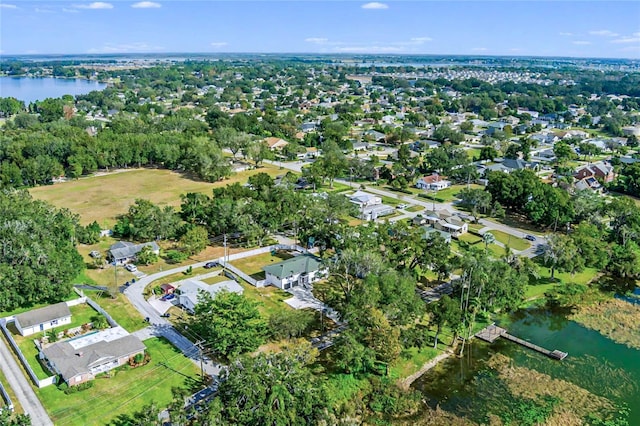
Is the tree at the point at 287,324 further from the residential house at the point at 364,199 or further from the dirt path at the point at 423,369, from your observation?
the residential house at the point at 364,199

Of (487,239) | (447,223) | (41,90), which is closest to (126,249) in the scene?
(447,223)

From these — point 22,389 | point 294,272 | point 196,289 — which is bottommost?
point 22,389

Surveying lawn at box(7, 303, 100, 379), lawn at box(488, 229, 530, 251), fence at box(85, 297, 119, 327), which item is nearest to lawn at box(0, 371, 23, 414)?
lawn at box(7, 303, 100, 379)

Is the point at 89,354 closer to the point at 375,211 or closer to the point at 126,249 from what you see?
the point at 126,249

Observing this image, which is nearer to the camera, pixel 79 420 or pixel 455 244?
pixel 79 420

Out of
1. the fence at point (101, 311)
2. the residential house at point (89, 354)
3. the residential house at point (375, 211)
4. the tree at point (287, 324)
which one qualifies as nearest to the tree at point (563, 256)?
the residential house at point (375, 211)

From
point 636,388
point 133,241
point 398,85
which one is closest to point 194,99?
point 398,85

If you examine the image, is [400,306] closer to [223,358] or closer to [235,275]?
[223,358]
